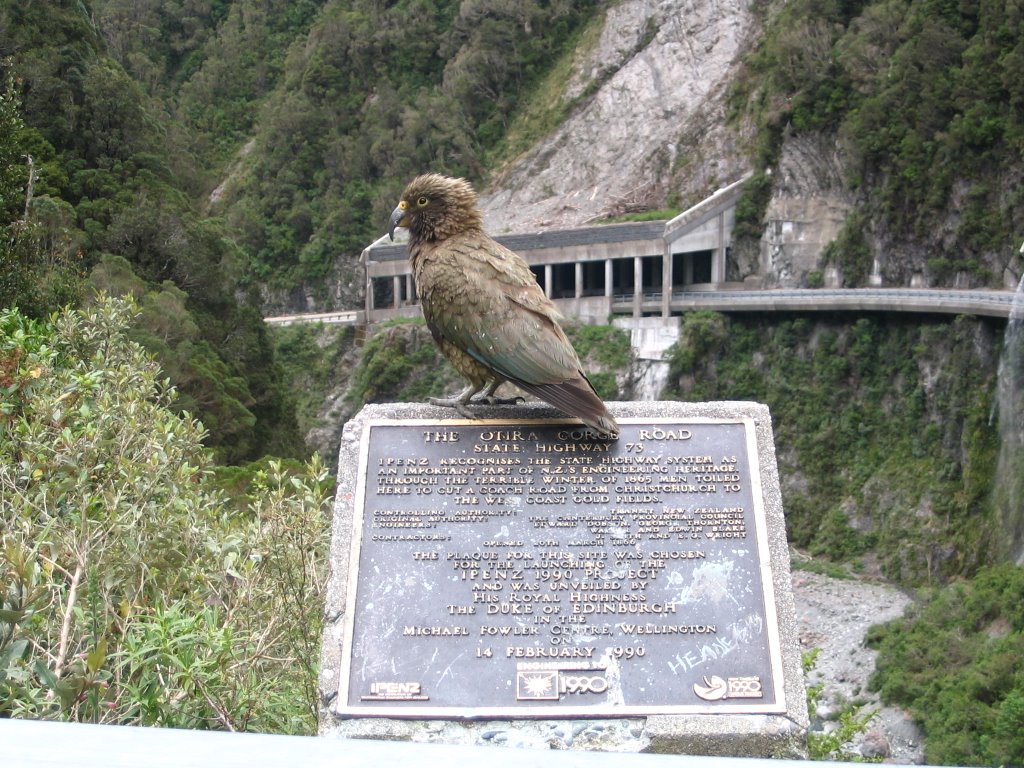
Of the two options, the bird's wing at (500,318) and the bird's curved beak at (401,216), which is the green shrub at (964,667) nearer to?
the bird's wing at (500,318)

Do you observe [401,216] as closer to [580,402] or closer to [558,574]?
[580,402]

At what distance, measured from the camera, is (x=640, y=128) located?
45406mm

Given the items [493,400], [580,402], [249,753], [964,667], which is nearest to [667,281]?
[964,667]

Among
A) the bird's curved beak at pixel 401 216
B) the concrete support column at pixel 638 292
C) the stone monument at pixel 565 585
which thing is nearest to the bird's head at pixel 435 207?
the bird's curved beak at pixel 401 216

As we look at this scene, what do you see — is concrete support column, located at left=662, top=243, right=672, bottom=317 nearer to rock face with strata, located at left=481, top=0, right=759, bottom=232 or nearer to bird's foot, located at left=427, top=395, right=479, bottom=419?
rock face with strata, located at left=481, top=0, right=759, bottom=232

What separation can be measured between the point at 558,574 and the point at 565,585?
62 millimetres

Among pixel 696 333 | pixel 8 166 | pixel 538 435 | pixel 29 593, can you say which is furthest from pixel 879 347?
pixel 29 593

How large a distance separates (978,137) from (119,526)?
27467 millimetres

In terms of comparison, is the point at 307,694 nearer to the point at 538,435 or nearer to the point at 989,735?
the point at 538,435

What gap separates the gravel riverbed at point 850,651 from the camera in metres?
16.6

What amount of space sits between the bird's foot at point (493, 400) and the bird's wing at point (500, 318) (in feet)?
0.75

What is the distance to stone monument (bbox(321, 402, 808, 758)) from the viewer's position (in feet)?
15.5

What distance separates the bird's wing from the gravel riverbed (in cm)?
1085

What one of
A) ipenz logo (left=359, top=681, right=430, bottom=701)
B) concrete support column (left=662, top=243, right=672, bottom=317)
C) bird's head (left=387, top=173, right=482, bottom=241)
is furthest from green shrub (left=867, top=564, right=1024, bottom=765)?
concrete support column (left=662, top=243, right=672, bottom=317)
